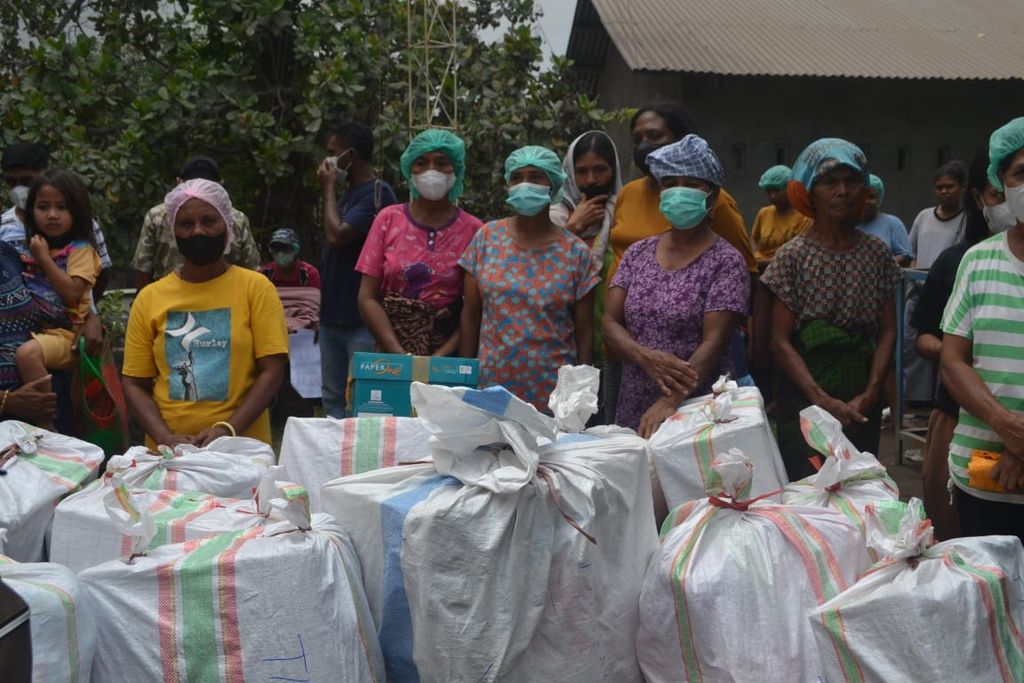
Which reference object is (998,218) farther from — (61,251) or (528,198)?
(61,251)

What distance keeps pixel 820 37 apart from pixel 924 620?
32.9 feet

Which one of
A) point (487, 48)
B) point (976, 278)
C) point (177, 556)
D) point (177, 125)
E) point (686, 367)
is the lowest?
point (177, 556)

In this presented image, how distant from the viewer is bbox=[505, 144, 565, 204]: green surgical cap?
4.26 metres

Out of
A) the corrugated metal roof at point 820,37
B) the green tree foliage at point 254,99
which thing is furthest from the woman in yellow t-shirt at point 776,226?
the corrugated metal roof at point 820,37

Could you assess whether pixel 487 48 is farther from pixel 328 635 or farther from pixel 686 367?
pixel 328 635

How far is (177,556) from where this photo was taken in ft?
8.54

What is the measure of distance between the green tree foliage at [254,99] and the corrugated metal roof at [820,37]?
6.58ft

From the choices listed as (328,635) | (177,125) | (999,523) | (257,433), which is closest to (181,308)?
(257,433)

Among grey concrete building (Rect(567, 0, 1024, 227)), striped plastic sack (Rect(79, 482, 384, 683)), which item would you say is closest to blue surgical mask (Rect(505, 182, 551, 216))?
striped plastic sack (Rect(79, 482, 384, 683))

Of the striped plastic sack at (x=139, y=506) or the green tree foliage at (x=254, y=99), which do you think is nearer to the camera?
the striped plastic sack at (x=139, y=506)

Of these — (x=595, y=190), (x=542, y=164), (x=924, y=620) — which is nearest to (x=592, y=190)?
(x=595, y=190)

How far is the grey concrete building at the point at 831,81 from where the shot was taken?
424 inches

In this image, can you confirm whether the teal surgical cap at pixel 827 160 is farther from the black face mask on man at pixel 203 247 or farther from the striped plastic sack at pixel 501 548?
the black face mask on man at pixel 203 247

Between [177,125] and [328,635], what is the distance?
6191 mm
